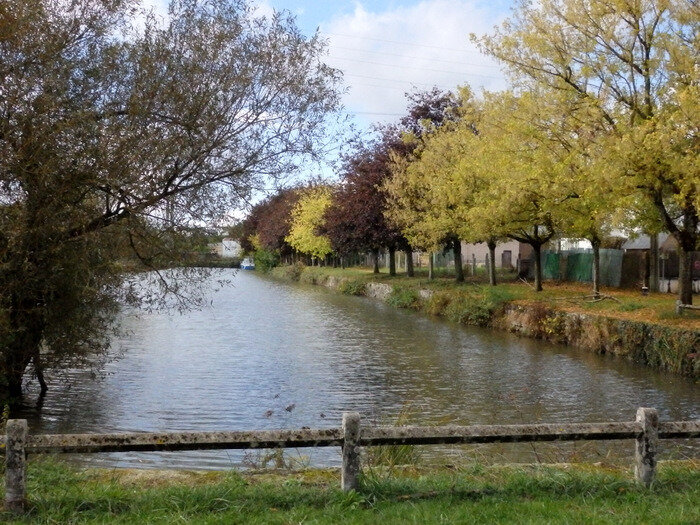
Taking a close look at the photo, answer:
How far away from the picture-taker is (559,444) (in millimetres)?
11820

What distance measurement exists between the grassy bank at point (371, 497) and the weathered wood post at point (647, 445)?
0.43ft

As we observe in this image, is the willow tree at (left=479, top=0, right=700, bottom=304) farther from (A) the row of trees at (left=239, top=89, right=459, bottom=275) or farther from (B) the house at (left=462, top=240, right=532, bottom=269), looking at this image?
(B) the house at (left=462, top=240, right=532, bottom=269)

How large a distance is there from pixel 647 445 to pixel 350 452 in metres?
2.76

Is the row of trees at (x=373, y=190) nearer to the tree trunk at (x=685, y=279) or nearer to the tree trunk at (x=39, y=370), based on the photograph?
the tree trunk at (x=685, y=279)

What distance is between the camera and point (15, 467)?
6.34 meters

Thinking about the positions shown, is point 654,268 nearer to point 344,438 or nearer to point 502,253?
point 502,253

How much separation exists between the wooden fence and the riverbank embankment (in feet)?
43.9

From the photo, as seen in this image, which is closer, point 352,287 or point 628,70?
point 628,70

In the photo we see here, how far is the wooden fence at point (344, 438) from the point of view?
6391 millimetres

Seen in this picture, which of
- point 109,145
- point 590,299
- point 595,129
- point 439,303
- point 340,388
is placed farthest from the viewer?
point 439,303

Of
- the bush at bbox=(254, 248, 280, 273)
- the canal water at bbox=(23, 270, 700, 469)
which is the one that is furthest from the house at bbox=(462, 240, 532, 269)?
the bush at bbox=(254, 248, 280, 273)

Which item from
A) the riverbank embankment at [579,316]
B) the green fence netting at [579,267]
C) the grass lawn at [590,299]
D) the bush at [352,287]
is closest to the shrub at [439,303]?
the riverbank embankment at [579,316]

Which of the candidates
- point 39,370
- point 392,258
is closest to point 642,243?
point 392,258

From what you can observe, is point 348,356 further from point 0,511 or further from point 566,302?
point 0,511
